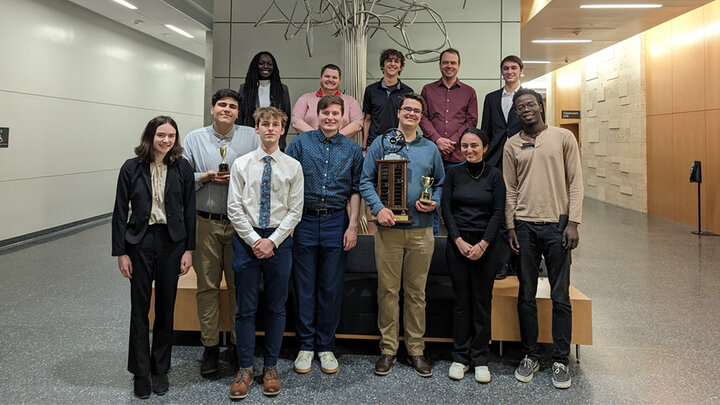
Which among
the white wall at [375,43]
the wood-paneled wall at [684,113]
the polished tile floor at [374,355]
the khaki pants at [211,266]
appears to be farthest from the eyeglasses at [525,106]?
the wood-paneled wall at [684,113]

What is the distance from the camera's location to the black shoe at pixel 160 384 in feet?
8.45

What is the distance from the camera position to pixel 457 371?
278 cm

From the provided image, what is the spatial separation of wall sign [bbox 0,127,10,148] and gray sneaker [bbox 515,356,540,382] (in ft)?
23.7

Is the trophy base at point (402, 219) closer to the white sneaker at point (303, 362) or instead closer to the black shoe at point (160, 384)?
the white sneaker at point (303, 362)

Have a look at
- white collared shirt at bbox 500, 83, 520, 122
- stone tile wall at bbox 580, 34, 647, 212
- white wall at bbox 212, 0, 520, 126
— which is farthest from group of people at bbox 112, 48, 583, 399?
stone tile wall at bbox 580, 34, 647, 212

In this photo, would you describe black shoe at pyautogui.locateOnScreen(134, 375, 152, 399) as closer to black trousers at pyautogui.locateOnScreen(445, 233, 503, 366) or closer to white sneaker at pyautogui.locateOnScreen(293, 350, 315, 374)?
white sneaker at pyautogui.locateOnScreen(293, 350, 315, 374)

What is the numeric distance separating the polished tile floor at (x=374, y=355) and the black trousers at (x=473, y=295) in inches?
8.4

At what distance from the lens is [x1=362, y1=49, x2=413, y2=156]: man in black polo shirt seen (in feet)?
13.1

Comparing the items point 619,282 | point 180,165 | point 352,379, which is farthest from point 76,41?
point 619,282

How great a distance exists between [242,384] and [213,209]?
40.8 inches

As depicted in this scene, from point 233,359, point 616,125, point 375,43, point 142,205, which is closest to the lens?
point 142,205

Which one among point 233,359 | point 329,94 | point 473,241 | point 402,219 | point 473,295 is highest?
point 329,94

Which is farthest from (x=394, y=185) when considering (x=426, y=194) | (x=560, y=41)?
(x=560, y=41)

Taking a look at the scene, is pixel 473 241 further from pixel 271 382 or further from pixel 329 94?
pixel 329 94
